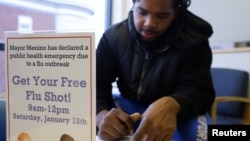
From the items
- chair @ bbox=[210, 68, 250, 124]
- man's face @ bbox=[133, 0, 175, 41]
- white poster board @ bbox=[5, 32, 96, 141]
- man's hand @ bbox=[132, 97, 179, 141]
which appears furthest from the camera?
chair @ bbox=[210, 68, 250, 124]

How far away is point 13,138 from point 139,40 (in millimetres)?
771

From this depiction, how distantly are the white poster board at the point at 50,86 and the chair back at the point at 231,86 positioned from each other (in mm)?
1828

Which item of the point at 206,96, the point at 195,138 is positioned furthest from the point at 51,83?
the point at 206,96

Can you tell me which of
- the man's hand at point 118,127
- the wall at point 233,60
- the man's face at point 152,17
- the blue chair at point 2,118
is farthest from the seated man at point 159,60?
the wall at point 233,60

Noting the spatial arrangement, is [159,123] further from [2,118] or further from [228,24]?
[228,24]

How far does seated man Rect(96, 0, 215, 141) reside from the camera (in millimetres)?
991

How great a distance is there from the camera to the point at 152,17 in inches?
39.4

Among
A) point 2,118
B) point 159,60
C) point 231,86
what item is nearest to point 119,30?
point 159,60

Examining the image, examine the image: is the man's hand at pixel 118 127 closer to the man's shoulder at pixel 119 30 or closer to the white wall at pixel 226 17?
the man's shoulder at pixel 119 30

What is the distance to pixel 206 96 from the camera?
1.02 m

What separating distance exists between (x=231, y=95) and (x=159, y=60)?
3.71 ft

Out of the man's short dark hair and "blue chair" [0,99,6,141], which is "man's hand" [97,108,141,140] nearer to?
"blue chair" [0,99,6,141]

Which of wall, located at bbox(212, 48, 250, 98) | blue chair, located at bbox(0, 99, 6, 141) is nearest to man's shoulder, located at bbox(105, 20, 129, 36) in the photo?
blue chair, located at bbox(0, 99, 6, 141)

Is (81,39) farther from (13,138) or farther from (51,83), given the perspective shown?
(13,138)
